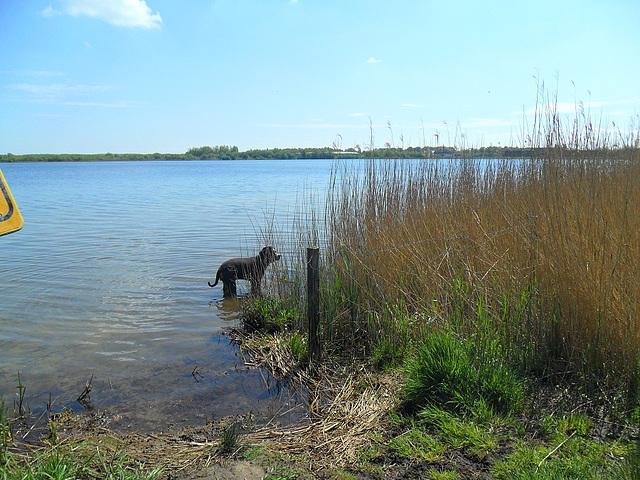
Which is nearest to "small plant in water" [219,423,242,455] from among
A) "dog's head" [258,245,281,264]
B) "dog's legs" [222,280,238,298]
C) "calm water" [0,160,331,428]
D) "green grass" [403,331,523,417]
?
"calm water" [0,160,331,428]

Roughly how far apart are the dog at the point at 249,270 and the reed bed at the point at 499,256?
0.51 meters

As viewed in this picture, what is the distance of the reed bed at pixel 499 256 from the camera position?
126 inches

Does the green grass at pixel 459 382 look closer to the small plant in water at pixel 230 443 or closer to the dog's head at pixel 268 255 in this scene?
the small plant in water at pixel 230 443

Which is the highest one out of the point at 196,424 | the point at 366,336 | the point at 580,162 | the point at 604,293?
the point at 580,162

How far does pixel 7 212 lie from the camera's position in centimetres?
187

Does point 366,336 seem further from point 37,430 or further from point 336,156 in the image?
point 37,430

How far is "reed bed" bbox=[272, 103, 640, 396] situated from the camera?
3191 mm

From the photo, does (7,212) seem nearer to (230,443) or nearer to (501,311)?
(230,443)

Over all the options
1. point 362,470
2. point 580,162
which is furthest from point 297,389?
point 580,162

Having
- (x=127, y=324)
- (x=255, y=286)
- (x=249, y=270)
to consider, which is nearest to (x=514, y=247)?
(x=255, y=286)

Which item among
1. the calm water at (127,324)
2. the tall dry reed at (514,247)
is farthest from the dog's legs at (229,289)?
the tall dry reed at (514,247)

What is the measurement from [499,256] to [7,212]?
3727mm

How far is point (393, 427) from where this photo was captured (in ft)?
10.4

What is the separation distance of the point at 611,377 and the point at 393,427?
57.7 inches
